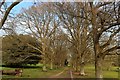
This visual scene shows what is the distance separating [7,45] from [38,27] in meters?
6.50

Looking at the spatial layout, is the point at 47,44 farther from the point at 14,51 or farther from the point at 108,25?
the point at 108,25

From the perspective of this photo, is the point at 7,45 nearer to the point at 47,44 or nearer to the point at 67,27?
the point at 47,44

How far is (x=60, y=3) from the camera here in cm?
1777

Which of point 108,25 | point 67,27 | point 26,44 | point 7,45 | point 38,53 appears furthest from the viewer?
point 38,53

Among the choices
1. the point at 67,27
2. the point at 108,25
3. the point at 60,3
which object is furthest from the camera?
the point at 67,27

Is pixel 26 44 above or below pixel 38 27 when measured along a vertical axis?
below

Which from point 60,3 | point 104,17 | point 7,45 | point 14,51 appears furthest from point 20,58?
point 104,17

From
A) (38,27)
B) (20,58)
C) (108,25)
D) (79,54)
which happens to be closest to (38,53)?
(20,58)

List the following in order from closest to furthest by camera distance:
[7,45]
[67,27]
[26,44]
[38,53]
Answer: [67,27] → [7,45] → [26,44] → [38,53]

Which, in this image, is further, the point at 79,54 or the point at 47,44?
the point at 47,44

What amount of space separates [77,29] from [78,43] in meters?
1.99

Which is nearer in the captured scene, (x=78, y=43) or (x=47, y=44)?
(x=78, y=43)

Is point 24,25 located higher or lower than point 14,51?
higher

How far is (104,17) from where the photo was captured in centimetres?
1517
